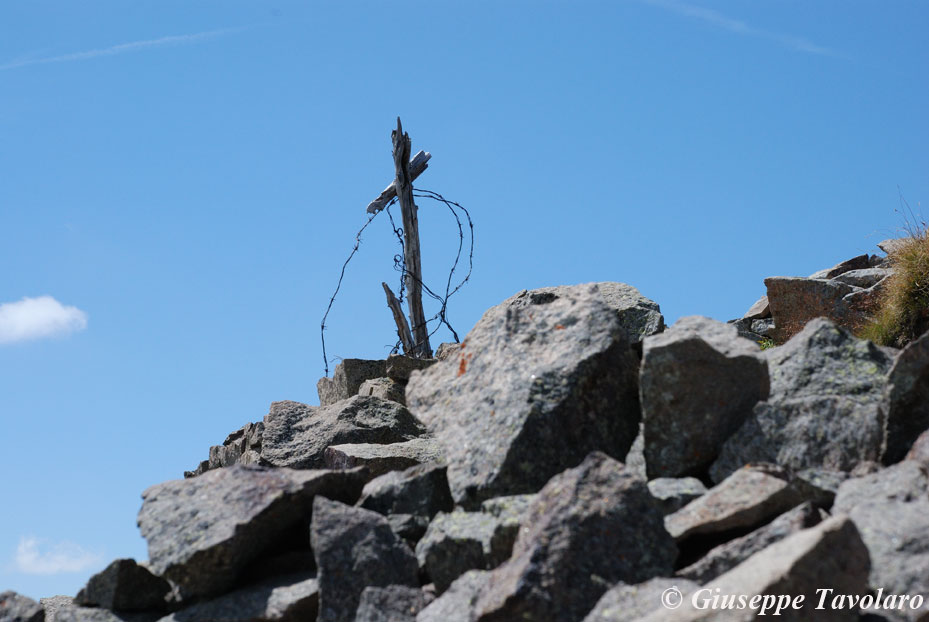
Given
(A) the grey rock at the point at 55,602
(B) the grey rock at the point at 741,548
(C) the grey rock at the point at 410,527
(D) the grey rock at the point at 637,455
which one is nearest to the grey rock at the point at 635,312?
(D) the grey rock at the point at 637,455

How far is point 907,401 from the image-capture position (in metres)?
6.54

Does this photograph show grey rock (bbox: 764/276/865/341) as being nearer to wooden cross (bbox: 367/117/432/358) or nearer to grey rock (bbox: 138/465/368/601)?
wooden cross (bbox: 367/117/432/358)

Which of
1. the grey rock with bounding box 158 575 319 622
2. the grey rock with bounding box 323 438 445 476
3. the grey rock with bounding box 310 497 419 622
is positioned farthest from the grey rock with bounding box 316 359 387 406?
the grey rock with bounding box 310 497 419 622

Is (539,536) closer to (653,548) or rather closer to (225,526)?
(653,548)

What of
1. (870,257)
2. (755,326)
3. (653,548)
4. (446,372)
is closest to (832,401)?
(653,548)

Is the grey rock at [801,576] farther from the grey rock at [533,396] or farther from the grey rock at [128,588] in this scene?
the grey rock at [128,588]

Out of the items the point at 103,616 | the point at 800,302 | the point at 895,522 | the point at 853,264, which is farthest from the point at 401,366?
the point at 853,264

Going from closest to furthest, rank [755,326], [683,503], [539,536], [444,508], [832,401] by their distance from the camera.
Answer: [539,536]
[683,503]
[832,401]
[444,508]
[755,326]

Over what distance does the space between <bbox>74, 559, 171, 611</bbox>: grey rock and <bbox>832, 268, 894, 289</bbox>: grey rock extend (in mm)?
14490

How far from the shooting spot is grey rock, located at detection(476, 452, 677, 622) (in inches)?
209

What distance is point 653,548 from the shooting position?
5.58m

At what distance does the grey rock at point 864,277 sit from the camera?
17938 mm

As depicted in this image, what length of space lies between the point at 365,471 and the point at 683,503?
2861 mm

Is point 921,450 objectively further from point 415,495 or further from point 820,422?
point 415,495
